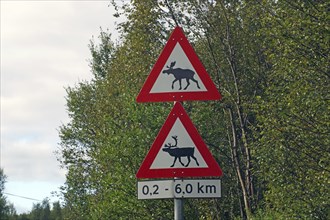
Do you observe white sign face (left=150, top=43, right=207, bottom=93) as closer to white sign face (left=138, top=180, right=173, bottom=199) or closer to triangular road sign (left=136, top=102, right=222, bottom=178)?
triangular road sign (left=136, top=102, right=222, bottom=178)

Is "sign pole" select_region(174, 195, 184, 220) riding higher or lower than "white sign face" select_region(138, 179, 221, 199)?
lower

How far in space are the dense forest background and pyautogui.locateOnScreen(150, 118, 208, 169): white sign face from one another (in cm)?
1158

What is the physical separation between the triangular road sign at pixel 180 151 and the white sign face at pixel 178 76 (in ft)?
0.58

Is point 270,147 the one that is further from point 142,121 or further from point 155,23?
point 155,23

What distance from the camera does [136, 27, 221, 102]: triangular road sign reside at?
265 inches

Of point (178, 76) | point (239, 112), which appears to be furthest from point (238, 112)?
point (178, 76)

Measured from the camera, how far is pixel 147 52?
30.8 metres

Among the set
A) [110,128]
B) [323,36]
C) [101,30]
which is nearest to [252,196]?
[110,128]

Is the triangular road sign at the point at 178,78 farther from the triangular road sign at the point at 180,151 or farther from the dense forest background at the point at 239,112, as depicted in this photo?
the dense forest background at the point at 239,112

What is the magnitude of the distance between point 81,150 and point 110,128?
18.9m

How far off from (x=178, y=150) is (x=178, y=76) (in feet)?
2.14

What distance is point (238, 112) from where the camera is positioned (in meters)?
29.4

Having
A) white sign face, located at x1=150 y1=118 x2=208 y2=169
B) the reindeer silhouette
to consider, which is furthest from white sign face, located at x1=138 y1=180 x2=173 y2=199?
the reindeer silhouette

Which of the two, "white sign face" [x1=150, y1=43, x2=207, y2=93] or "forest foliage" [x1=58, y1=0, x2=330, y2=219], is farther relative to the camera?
"forest foliage" [x1=58, y1=0, x2=330, y2=219]
